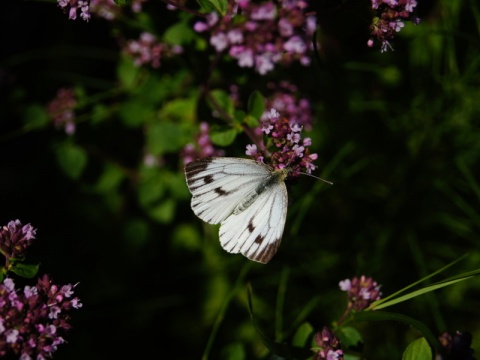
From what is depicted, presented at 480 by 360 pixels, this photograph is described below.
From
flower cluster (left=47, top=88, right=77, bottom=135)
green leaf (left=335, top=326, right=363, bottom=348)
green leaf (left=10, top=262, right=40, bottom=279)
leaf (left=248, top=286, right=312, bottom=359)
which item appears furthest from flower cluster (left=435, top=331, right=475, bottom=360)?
flower cluster (left=47, top=88, right=77, bottom=135)

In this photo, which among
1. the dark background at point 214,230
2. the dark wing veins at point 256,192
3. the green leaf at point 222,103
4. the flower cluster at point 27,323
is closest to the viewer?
the flower cluster at point 27,323

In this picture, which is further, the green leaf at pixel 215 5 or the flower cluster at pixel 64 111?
the flower cluster at pixel 64 111

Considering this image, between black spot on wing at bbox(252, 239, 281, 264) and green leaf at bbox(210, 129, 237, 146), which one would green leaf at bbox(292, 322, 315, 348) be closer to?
black spot on wing at bbox(252, 239, 281, 264)

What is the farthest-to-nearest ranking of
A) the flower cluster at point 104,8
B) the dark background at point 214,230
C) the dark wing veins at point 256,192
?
the dark background at point 214,230
the flower cluster at point 104,8
the dark wing veins at point 256,192

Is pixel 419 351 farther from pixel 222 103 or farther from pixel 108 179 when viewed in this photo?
pixel 108 179

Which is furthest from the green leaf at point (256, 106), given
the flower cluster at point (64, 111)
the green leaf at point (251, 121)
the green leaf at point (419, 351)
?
the flower cluster at point (64, 111)

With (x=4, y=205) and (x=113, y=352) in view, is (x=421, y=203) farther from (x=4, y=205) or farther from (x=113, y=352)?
(x=4, y=205)

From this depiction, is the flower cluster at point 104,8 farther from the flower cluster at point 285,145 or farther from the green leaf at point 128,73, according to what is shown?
the flower cluster at point 285,145
